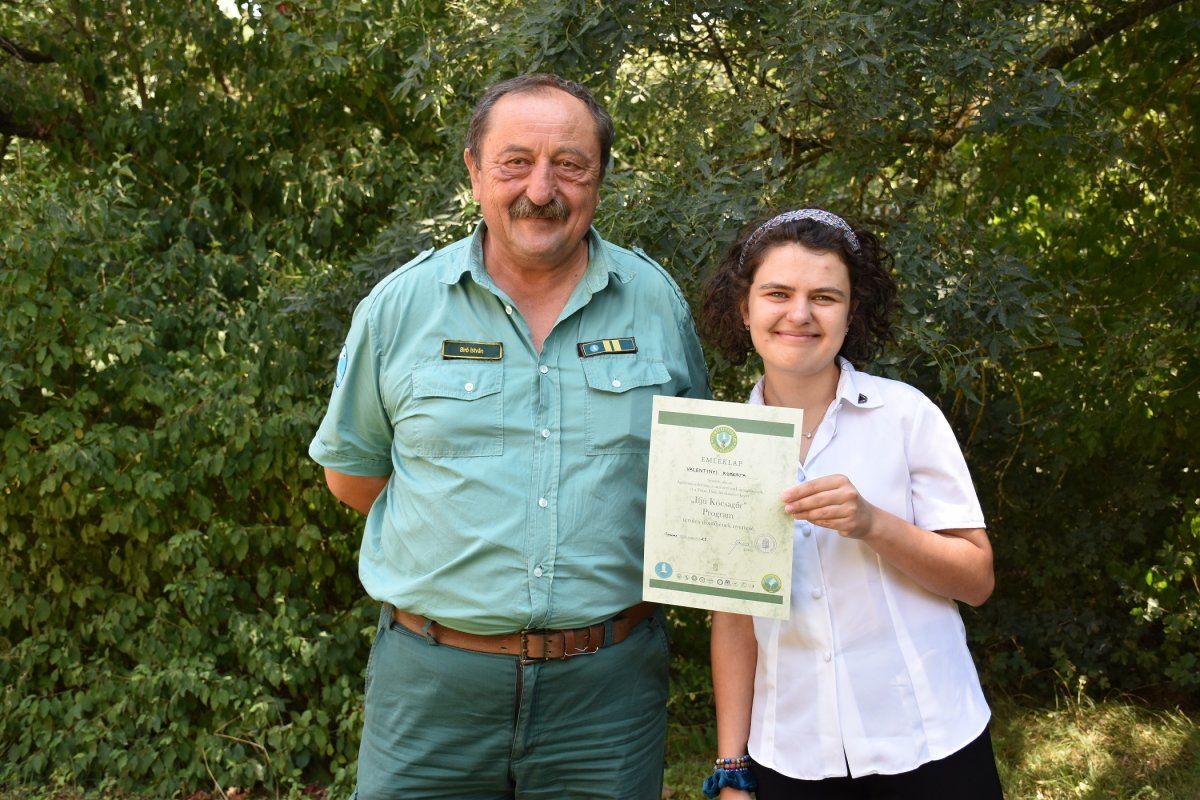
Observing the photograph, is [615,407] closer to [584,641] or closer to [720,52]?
[584,641]

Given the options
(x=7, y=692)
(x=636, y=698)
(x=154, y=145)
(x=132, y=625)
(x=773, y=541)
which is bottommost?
(x=7, y=692)

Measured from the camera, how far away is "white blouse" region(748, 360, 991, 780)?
223cm

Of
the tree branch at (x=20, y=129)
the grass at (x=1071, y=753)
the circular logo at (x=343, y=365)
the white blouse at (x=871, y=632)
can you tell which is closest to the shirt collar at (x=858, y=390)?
the white blouse at (x=871, y=632)

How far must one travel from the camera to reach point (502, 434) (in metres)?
2.52

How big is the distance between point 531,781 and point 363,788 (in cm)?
41

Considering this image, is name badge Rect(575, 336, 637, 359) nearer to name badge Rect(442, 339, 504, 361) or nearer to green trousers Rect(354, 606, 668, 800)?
name badge Rect(442, 339, 504, 361)

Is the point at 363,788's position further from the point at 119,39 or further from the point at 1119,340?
the point at 119,39

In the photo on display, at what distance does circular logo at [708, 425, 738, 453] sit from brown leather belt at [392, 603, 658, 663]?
0.53m

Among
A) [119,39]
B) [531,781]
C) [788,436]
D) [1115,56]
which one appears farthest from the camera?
[119,39]

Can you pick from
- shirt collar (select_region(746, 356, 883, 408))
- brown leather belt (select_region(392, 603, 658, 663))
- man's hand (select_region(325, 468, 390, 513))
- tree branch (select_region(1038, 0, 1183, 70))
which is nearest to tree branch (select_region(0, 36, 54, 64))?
man's hand (select_region(325, 468, 390, 513))

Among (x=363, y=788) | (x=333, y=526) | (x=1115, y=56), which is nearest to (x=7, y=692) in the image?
(x=333, y=526)

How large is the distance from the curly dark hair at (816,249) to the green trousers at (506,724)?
73cm

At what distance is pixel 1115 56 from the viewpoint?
5211 mm

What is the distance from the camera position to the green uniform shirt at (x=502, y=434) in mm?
2480
